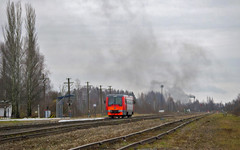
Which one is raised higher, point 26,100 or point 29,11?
point 29,11

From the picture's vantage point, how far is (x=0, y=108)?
68.7 meters

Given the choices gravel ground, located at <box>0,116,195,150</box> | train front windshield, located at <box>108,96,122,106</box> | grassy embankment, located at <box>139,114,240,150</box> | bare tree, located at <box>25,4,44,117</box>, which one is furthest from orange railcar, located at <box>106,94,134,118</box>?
gravel ground, located at <box>0,116,195,150</box>

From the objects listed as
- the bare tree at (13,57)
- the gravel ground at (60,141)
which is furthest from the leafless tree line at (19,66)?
the gravel ground at (60,141)

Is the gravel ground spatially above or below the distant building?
below

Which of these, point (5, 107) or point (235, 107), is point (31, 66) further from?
point (235, 107)

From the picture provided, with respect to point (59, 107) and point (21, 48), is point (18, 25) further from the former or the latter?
point (59, 107)

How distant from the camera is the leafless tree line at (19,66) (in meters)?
50.1

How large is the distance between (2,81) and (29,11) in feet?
42.3

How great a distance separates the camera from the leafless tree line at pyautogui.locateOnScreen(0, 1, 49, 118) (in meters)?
50.1

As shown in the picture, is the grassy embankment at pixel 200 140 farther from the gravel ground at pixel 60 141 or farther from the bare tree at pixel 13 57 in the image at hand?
the bare tree at pixel 13 57

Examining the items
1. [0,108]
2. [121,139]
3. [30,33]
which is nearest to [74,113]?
[0,108]

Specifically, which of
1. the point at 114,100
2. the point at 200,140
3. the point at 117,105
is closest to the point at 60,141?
the point at 200,140

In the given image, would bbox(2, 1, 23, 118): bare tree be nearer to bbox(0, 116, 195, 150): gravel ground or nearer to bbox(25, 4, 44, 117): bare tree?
bbox(25, 4, 44, 117): bare tree

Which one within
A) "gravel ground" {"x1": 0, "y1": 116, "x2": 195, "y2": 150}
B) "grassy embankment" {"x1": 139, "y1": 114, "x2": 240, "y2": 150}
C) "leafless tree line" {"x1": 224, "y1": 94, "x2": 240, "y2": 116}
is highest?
"leafless tree line" {"x1": 224, "y1": 94, "x2": 240, "y2": 116}
